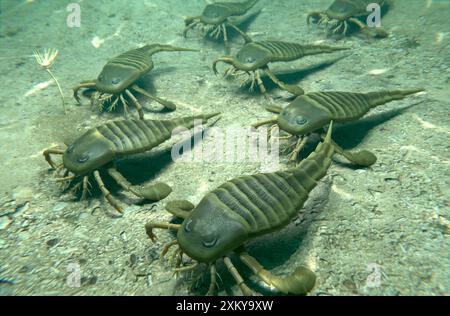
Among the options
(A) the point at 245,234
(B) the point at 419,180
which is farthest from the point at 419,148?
(A) the point at 245,234

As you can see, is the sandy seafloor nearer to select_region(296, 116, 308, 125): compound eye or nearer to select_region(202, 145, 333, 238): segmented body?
select_region(202, 145, 333, 238): segmented body

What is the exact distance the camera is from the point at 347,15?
7.00 m

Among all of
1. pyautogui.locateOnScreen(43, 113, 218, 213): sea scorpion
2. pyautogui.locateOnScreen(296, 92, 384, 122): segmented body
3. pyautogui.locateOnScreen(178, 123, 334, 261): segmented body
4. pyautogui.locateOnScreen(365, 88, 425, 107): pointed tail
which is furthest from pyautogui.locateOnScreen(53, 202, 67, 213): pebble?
pyautogui.locateOnScreen(365, 88, 425, 107): pointed tail

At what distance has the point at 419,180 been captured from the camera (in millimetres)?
3713

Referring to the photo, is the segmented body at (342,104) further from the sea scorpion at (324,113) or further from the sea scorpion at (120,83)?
the sea scorpion at (120,83)

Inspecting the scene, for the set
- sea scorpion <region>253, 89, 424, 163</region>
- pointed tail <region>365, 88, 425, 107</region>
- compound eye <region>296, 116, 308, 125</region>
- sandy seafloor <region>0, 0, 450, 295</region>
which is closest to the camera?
sandy seafloor <region>0, 0, 450, 295</region>

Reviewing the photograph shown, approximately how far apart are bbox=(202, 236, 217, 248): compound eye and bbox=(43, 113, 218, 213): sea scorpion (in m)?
1.32

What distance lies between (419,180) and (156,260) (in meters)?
2.90

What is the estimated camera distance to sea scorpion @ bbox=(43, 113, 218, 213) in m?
3.89

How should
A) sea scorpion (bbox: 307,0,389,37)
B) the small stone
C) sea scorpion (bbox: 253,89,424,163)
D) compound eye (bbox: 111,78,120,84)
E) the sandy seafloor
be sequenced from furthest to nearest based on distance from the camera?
sea scorpion (bbox: 307,0,389,37) < compound eye (bbox: 111,78,120,84) < sea scorpion (bbox: 253,89,424,163) < the small stone < the sandy seafloor

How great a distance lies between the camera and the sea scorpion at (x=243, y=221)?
271 centimetres

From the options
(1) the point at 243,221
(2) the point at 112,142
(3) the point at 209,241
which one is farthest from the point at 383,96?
(2) the point at 112,142

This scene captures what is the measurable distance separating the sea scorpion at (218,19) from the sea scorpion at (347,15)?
5.72ft

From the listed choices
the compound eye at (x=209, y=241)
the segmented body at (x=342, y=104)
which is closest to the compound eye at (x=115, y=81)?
the segmented body at (x=342, y=104)
